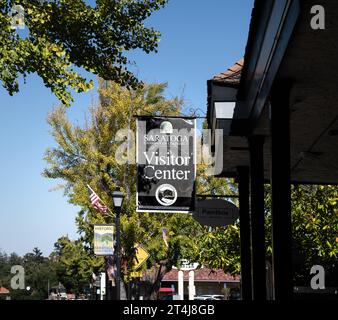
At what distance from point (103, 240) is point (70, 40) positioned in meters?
11.4

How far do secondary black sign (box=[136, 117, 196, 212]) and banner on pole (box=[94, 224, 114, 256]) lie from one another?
9637 millimetres

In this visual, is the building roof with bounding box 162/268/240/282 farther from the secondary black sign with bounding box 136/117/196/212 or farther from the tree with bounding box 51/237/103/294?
the secondary black sign with bounding box 136/117/196/212

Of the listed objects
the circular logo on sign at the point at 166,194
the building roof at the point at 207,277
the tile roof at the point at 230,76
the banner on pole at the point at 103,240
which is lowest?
the building roof at the point at 207,277

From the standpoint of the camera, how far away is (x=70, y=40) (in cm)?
1114

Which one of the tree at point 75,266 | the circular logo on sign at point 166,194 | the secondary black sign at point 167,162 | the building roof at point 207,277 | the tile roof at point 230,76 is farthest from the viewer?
the building roof at point 207,277

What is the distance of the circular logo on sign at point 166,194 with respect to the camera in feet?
38.1

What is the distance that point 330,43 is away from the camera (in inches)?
216

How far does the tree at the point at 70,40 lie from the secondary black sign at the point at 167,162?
158 cm

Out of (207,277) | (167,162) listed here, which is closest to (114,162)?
(167,162)

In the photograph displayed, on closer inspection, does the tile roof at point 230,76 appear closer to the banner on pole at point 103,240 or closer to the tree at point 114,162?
the banner on pole at point 103,240

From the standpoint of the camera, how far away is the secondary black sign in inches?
452

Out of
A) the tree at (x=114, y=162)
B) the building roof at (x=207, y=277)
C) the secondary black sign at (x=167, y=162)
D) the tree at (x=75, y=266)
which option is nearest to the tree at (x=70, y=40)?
the secondary black sign at (x=167, y=162)

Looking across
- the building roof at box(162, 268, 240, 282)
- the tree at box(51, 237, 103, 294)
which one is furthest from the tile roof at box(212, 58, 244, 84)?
the building roof at box(162, 268, 240, 282)

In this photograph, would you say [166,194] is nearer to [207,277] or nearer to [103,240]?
[103,240]
